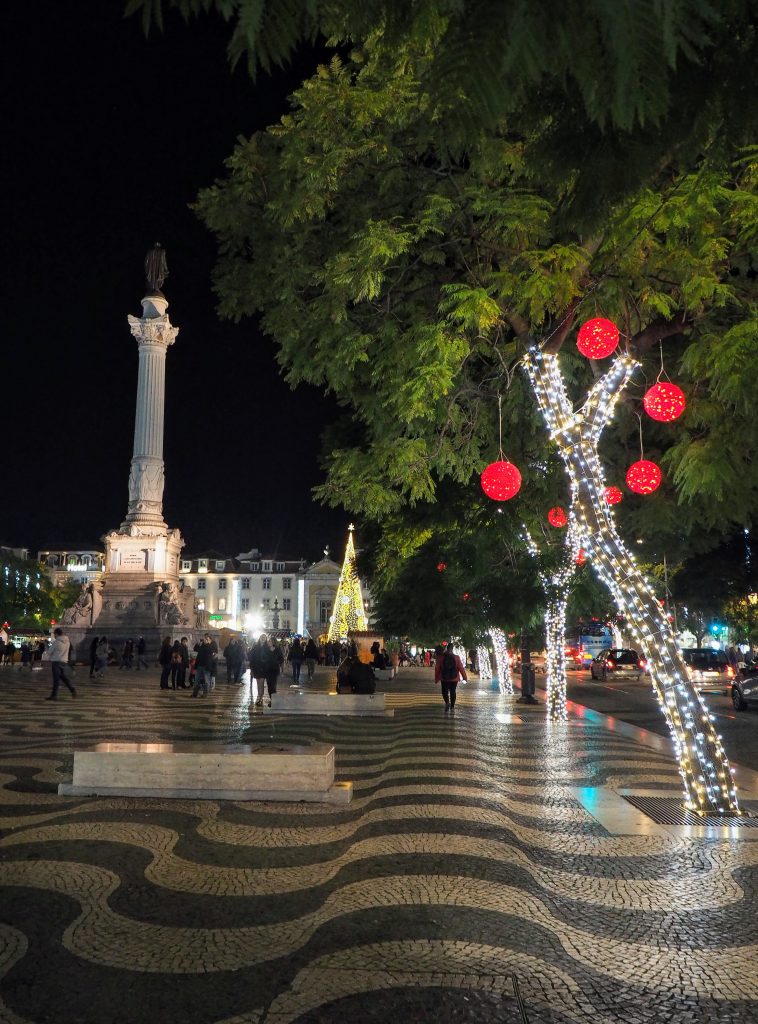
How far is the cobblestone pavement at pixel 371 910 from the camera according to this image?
347cm

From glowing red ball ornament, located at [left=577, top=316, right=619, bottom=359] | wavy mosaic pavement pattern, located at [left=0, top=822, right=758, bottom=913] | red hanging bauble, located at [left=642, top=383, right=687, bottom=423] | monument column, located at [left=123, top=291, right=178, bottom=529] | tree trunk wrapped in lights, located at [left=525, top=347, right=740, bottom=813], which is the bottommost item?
wavy mosaic pavement pattern, located at [left=0, top=822, right=758, bottom=913]

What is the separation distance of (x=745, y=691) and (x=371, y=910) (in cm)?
2020

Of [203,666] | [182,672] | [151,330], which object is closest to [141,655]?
[182,672]

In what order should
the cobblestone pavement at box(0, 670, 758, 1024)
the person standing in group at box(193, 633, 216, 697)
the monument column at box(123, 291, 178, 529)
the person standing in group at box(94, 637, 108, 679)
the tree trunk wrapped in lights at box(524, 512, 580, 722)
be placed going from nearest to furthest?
the cobblestone pavement at box(0, 670, 758, 1024), the tree trunk wrapped in lights at box(524, 512, 580, 722), the person standing in group at box(193, 633, 216, 697), the person standing in group at box(94, 637, 108, 679), the monument column at box(123, 291, 178, 529)

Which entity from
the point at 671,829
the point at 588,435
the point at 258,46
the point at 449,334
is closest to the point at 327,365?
the point at 449,334

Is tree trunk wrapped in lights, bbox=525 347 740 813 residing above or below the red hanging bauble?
below

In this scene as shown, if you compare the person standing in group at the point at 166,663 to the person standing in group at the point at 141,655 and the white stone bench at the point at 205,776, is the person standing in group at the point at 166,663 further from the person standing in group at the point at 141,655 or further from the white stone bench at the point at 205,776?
the white stone bench at the point at 205,776

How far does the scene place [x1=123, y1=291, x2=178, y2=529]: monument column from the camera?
50.0m

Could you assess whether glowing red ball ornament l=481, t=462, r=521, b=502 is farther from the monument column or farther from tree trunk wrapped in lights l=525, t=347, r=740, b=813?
the monument column

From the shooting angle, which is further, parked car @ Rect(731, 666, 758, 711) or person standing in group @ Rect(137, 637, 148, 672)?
person standing in group @ Rect(137, 637, 148, 672)

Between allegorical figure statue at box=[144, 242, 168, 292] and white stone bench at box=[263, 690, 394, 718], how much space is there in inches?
1734

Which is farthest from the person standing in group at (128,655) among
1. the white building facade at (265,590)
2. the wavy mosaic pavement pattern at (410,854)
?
the white building facade at (265,590)

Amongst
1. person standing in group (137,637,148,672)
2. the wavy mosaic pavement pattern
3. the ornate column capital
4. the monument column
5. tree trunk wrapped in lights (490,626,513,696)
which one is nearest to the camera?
the wavy mosaic pavement pattern

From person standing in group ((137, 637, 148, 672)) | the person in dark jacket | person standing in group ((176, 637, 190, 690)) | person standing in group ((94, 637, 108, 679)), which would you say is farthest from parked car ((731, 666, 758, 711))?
person standing in group ((137, 637, 148, 672))
